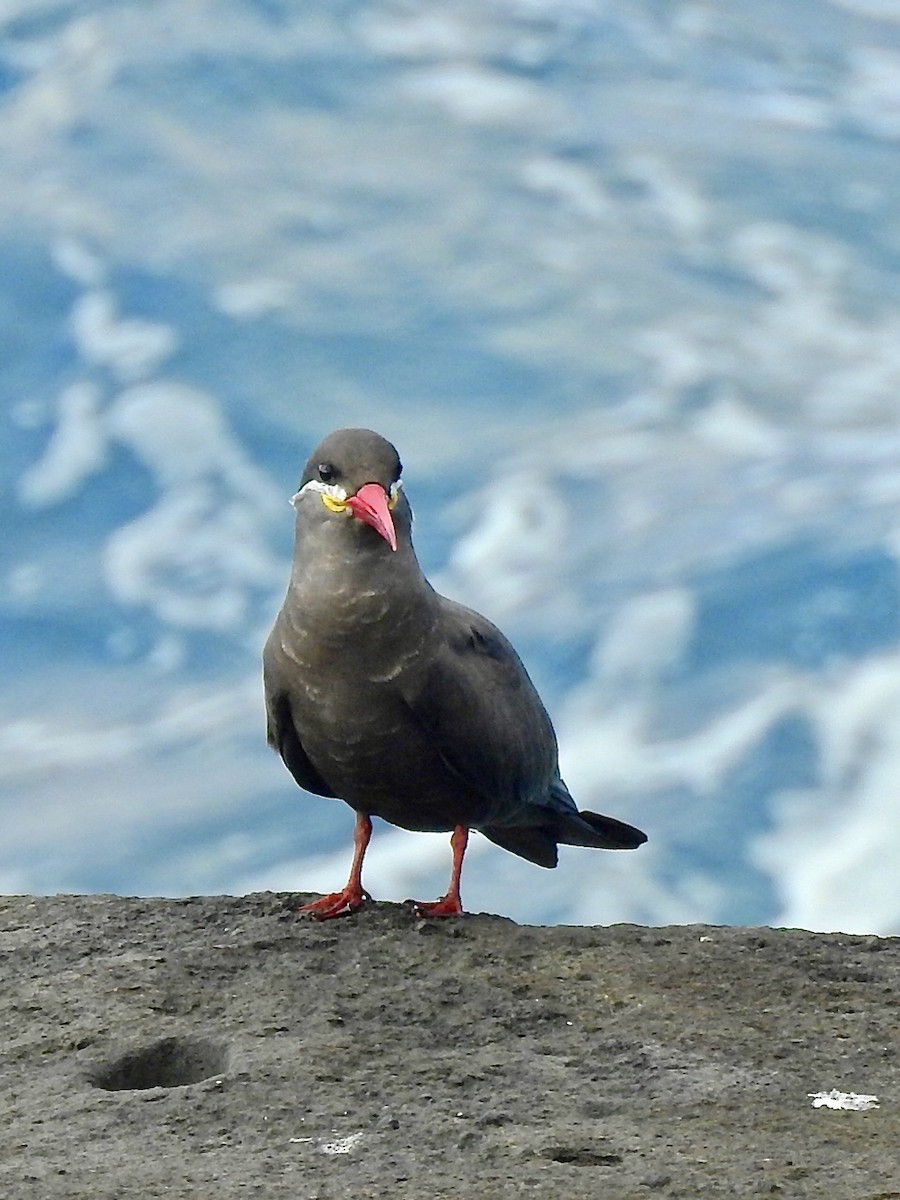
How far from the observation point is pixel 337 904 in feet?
17.4

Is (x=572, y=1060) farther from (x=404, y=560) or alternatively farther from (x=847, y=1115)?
(x=404, y=560)

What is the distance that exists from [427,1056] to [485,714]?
1.30m

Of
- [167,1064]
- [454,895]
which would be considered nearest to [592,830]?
[454,895]

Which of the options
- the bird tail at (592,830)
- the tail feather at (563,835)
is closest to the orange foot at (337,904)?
the tail feather at (563,835)

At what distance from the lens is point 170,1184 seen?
135 inches

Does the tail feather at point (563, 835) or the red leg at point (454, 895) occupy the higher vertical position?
the tail feather at point (563, 835)

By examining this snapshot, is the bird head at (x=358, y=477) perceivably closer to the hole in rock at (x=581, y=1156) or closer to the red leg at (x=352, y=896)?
the red leg at (x=352, y=896)

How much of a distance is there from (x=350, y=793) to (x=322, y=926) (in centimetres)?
40

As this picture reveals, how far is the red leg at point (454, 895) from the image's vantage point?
207 inches

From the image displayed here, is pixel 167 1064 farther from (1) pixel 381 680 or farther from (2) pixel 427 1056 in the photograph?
(1) pixel 381 680

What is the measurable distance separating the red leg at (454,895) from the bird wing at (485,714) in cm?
11

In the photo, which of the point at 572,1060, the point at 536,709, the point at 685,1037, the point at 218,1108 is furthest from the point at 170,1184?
the point at 536,709

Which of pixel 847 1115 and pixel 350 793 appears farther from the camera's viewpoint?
pixel 350 793

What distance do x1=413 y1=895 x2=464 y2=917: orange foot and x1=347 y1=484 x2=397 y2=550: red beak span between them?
1.11 metres
